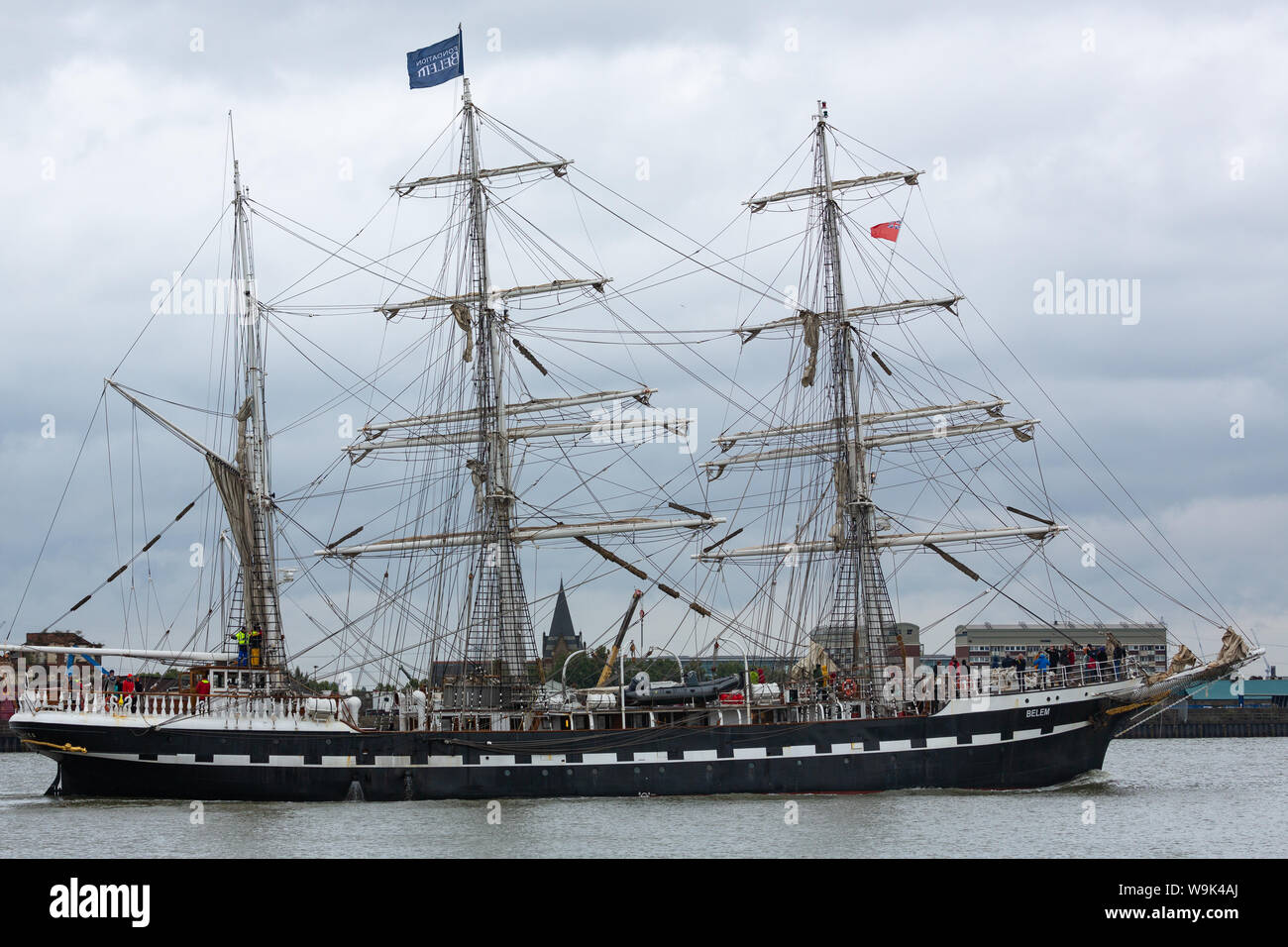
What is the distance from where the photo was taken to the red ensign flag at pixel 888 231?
193 feet

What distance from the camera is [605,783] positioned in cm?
5150

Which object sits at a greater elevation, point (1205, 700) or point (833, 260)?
point (833, 260)

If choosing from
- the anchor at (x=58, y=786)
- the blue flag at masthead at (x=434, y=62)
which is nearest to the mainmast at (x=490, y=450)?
the blue flag at masthead at (x=434, y=62)

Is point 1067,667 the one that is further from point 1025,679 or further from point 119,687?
point 119,687

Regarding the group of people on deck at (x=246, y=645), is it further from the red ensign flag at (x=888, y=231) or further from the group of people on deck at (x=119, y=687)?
the red ensign flag at (x=888, y=231)

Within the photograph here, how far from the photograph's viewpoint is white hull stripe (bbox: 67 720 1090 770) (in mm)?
50719

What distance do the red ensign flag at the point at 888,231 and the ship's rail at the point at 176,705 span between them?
2816 cm

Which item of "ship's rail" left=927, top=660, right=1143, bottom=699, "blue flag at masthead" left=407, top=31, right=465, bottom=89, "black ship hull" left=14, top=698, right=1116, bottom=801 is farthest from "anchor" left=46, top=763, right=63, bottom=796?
"ship's rail" left=927, top=660, right=1143, bottom=699

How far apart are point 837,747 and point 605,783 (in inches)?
328

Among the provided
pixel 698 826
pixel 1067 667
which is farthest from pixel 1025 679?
pixel 698 826
